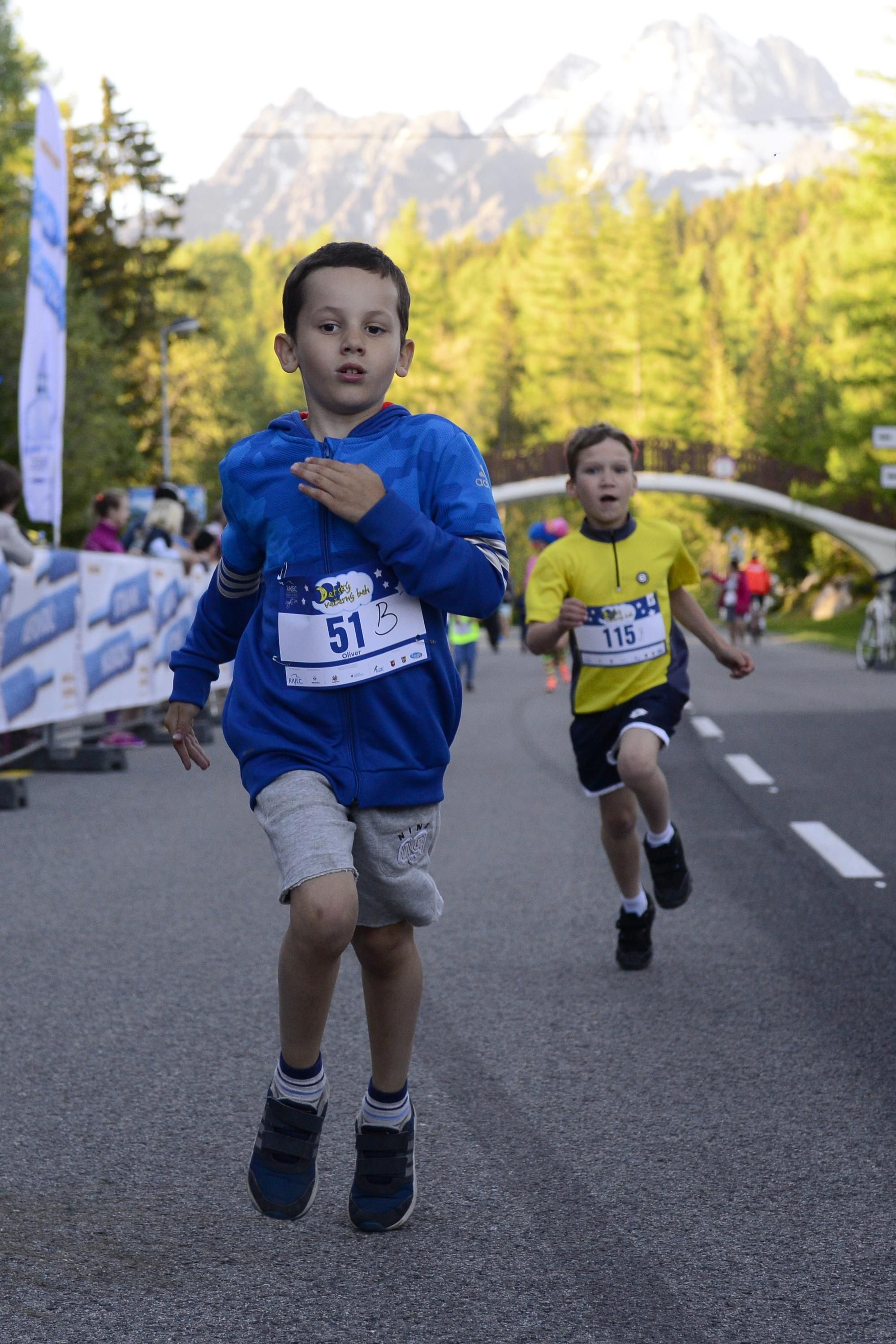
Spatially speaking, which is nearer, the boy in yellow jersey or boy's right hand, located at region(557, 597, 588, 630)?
boy's right hand, located at region(557, 597, 588, 630)

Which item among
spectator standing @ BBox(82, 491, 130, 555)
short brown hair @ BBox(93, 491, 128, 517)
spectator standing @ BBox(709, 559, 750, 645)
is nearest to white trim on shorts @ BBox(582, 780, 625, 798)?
spectator standing @ BBox(82, 491, 130, 555)

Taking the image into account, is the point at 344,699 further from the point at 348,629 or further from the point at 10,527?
the point at 10,527

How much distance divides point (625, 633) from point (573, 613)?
39 centimetres

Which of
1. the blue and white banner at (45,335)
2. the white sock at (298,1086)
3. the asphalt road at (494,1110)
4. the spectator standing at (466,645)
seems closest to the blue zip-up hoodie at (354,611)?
the white sock at (298,1086)

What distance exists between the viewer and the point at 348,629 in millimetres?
3145

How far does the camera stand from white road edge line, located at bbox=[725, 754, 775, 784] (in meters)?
10.7

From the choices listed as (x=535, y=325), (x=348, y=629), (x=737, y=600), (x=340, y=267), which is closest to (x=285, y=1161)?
(x=348, y=629)

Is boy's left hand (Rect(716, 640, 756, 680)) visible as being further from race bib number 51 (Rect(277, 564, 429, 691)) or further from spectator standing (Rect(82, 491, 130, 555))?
spectator standing (Rect(82, 491, 130, 555))

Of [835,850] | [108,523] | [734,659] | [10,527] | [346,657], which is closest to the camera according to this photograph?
[346,657]

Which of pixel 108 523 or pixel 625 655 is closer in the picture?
pixel 625 655

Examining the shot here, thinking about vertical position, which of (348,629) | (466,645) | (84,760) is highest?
(348,629)

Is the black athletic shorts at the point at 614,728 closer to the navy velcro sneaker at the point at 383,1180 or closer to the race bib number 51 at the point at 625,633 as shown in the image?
the race bib number 51 at the point at 625,633

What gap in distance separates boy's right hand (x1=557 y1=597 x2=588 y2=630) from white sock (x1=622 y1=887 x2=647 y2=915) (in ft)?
2.87

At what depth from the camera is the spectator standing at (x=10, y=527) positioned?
32.3 feet
